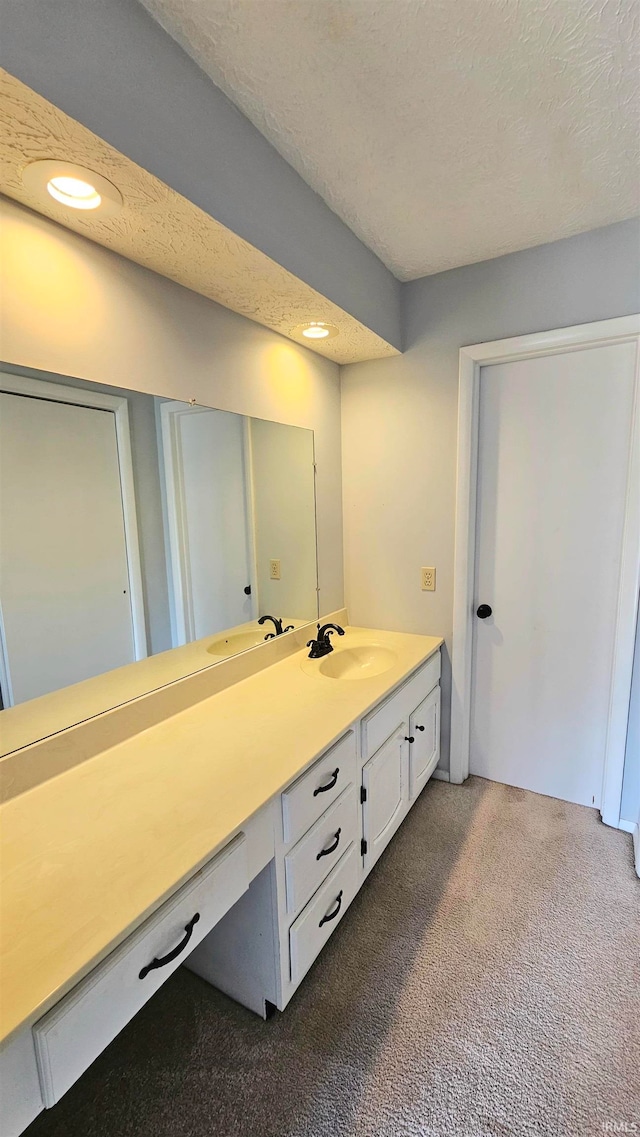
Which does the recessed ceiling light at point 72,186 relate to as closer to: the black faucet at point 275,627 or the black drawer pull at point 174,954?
the black faucet at point 275,627

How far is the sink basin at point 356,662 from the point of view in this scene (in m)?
1.93

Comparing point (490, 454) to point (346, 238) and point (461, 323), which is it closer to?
point (461, 323)

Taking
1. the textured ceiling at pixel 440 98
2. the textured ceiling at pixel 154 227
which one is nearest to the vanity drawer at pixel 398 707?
the textured ceiling at pixel 154 227

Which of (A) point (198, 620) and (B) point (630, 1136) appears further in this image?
(A) point (198, 620)

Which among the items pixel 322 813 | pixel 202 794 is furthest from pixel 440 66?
pixel 322 813

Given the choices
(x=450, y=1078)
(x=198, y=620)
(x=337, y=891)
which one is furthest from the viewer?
(x=198, y=620)

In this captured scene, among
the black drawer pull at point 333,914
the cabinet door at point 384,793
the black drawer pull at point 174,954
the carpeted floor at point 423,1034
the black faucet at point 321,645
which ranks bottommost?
the carpeted floor at point 423,1034

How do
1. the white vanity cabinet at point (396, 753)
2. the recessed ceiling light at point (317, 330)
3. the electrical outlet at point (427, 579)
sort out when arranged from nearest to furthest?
the white vanity cabinet at point (396, 753), the recessed ceiling light at point (317, 330), the electrical outlet at point (427, 579)

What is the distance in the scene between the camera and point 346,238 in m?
1.62

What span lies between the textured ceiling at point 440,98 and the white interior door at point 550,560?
609 mm

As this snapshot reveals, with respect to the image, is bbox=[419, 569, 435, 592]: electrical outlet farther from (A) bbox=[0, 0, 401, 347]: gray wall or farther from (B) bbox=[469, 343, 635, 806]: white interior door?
(A) bbox=[0, 0, 401, 347]: gray wall

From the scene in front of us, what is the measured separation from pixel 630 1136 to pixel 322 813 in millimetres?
946

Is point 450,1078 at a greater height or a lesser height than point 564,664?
Result: lesser

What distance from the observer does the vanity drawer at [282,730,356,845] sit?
1.13m
